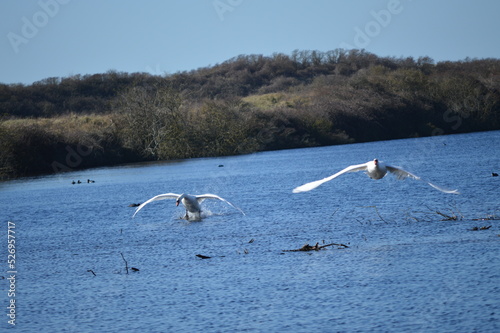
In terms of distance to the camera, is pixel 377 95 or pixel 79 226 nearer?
pixel 79 226

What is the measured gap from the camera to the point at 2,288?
16.1 meters

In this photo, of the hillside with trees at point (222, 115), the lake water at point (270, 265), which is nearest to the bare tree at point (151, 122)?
the hillside with trees at point (222, 115)

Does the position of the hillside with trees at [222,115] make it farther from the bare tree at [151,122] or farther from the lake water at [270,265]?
the lake water at [270,265]

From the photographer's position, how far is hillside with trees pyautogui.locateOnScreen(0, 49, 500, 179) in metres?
64.2

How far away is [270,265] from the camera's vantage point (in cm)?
1631

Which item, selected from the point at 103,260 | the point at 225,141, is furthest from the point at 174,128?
the point at 103,260

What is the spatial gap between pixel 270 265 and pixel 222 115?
→ 51.0m

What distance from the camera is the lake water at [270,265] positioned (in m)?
12.5

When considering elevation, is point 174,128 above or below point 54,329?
above

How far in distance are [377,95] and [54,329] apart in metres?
76.6

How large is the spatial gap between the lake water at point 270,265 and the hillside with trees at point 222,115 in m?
32.4

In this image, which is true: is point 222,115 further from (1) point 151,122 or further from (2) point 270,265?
(2) point 270,265

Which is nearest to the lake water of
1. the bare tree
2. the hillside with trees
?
the hillside with trees

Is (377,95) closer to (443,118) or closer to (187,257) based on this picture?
(443,118)
